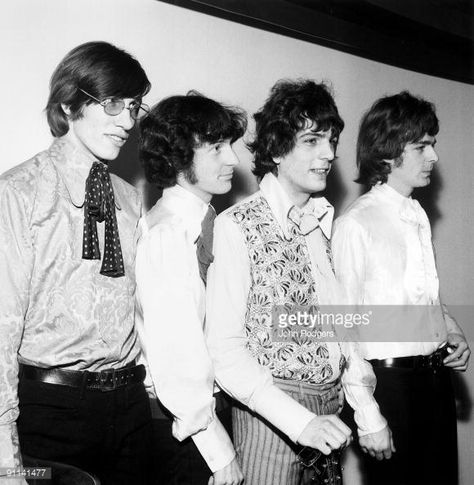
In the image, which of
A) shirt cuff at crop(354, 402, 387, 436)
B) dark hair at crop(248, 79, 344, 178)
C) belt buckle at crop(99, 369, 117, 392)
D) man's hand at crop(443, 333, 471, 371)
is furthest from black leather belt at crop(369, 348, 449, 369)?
belt buckle at crop(99, 369, 117, 392)

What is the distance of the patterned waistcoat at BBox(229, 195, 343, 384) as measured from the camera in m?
1.78

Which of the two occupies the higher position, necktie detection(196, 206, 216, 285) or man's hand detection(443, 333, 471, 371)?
necktie detection(196, 206, 216, 285)

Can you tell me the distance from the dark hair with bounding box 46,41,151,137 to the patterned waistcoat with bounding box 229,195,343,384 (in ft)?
1.56

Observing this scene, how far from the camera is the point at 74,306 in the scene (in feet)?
5.25

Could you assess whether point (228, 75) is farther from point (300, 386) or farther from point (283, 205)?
point (300, 386)

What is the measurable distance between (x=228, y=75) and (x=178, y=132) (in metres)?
0.89

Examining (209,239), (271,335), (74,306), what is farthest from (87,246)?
(271,335)

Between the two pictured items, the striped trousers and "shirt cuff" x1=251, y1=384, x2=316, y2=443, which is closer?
"shirt cuff" x1=251, y1=384, x2=316, y2=443

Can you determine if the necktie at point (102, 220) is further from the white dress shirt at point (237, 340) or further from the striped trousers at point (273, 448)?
the striped trousers at point (273, 448)

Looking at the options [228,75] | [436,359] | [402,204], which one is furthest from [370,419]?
[228,75]

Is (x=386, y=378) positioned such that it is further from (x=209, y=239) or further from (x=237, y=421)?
(x=209, y=239)

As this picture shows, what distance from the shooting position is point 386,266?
2.25m

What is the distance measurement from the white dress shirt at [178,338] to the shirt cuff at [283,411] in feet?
0.41

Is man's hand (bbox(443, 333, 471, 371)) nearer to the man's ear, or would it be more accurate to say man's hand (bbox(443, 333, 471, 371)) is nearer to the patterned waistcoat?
the patterned waistcoat
